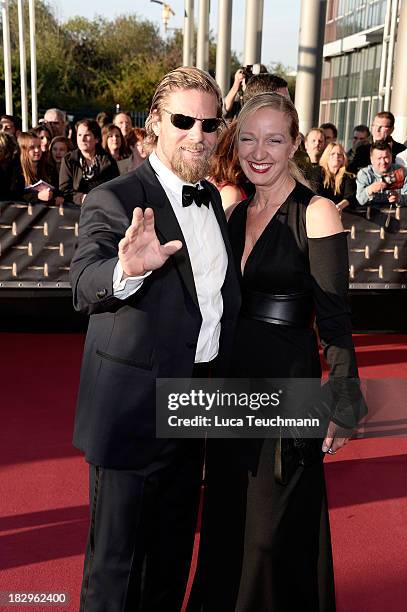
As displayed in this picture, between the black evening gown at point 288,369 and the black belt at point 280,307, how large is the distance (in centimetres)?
2

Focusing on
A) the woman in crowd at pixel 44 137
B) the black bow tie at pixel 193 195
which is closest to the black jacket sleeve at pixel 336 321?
the black bow tie at pixel 193 195

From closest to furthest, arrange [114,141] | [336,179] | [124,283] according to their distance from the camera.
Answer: [124,283] → [336,179] → [114,141]

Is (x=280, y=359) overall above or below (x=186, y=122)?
below

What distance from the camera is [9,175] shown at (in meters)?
6.64

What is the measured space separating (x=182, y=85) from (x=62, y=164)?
A: 5360 millimetres

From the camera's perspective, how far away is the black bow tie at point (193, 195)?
2.30 metres

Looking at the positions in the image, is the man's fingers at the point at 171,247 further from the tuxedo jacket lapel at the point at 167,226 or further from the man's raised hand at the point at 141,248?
the tuxedo jacket lapel at the point at 167,226

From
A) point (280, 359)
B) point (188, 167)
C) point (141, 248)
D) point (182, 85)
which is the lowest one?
point (280, 359)

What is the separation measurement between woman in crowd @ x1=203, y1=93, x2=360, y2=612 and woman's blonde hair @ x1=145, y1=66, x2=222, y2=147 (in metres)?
0.20

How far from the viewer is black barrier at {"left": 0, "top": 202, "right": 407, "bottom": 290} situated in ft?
20.5

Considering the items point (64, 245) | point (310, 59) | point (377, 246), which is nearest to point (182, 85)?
point (64, 245)

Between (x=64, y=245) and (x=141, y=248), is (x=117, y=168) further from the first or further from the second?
(x=141, y=248)

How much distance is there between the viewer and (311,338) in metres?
2.54

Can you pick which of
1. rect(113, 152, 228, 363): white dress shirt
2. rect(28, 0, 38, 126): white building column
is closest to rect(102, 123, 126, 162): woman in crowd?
rect(113, 152, 228, 363): white dress shirt
